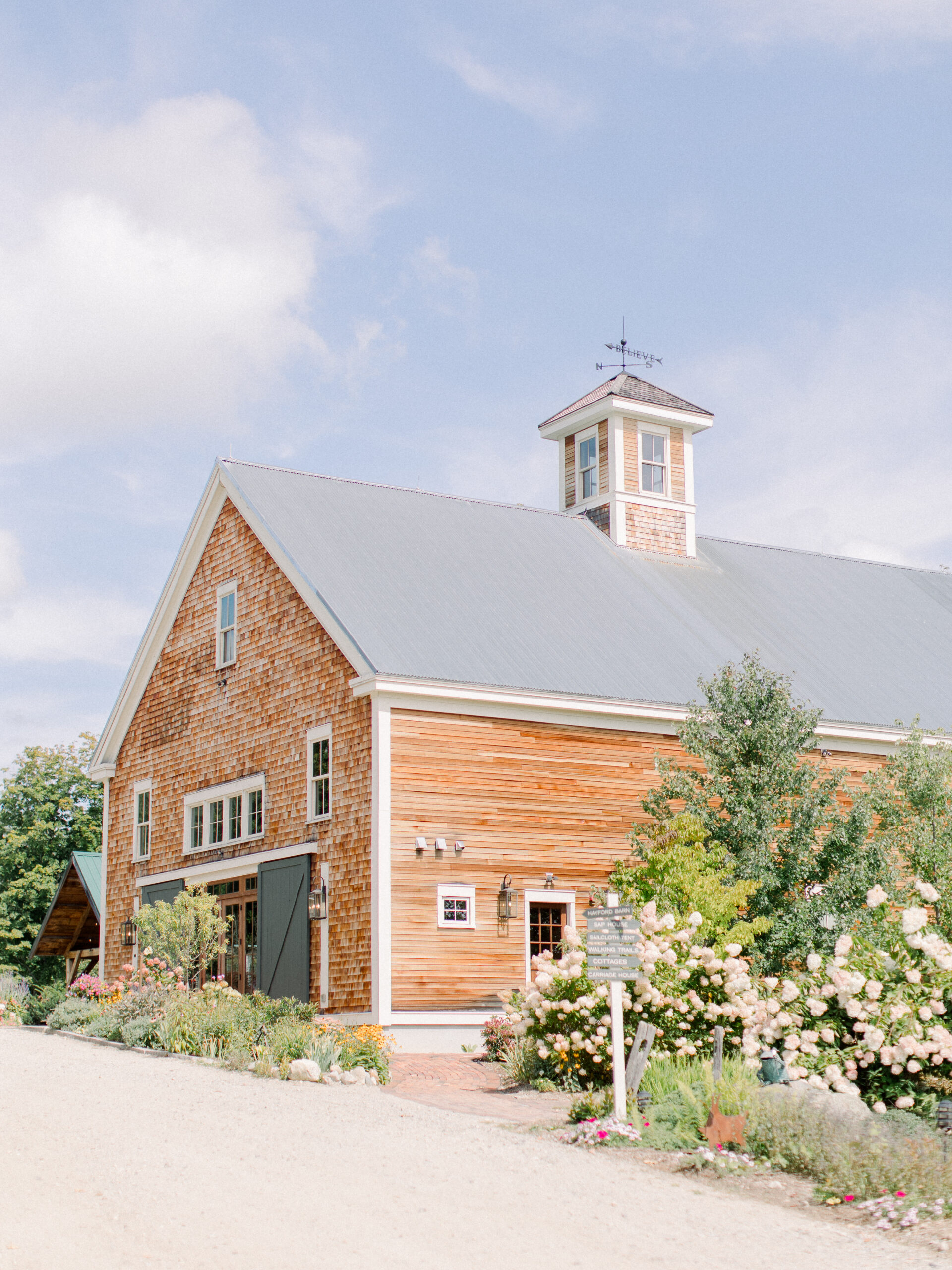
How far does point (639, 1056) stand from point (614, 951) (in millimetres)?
1182

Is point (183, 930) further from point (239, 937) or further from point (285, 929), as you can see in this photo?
point (239, 937)

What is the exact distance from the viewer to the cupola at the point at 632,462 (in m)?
30.3

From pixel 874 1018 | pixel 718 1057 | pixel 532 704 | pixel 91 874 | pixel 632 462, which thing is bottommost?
pixel 718 1057

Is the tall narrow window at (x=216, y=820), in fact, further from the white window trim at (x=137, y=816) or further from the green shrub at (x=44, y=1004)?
the green shrub at (x=44, y=1004)

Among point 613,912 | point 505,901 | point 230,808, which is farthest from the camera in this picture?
point 230,808

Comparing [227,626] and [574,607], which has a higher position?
[574,607]

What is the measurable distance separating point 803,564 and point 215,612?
520 inches

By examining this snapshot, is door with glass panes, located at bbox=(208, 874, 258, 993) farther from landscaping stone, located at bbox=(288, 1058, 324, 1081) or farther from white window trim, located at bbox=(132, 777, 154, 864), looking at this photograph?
landscaping stone, located at bbox=(288, 1058, 324, 1081)

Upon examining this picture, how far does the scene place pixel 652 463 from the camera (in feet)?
102

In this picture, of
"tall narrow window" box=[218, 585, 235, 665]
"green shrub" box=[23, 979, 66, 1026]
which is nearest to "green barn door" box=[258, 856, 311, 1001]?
"green shrub" box=[23, 979, 66, 1026]

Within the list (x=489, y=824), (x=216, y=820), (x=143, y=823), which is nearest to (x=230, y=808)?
(x=216, y=820)

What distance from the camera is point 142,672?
96.7 feet

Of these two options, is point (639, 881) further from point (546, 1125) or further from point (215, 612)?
point (215, 612)

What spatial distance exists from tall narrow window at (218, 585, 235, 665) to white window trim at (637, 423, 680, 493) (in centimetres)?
887
